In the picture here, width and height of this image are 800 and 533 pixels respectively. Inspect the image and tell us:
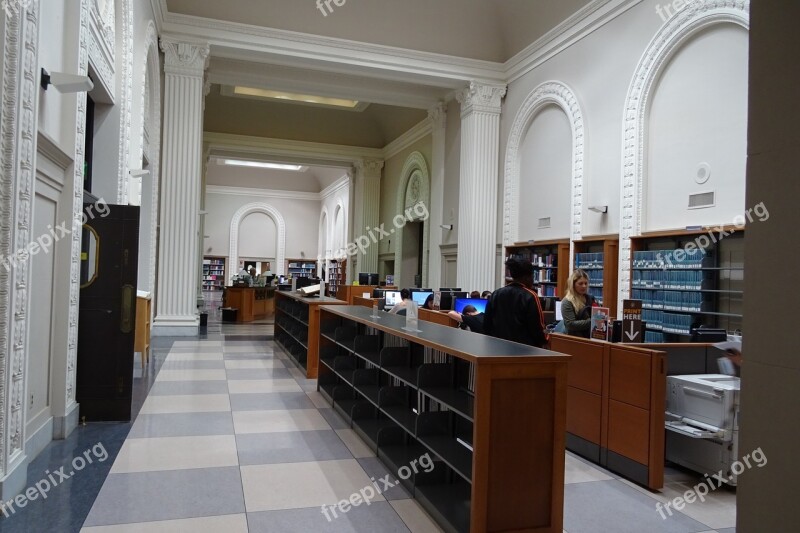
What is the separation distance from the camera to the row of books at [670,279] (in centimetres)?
736

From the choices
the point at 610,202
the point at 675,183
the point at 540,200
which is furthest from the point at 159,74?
the point at 675,183

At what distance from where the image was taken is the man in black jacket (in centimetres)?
415

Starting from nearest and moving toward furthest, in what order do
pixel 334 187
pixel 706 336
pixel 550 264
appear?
pixel 706 336 < pixel 550 264 < pixel 334 187

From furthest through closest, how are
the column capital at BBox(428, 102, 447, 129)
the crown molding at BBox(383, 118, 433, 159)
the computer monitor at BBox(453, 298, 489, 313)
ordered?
the crown molding at BBox(383, 118, 433, 159) < the column capital at BBox(428, 102, 447, 129) < the computer monitor at BBox(453, 298, 489, 313)

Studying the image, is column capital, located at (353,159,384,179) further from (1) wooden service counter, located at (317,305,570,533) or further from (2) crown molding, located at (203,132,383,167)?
(1) wooden service counter, located at (317,305,570,533)

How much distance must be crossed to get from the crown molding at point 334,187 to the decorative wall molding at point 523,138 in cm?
1143

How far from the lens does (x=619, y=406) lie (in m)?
4.04

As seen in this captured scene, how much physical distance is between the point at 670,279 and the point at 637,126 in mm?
2592

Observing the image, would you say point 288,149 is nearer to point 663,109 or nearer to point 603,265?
point 603,265

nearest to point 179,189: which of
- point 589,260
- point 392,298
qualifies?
point 392,298

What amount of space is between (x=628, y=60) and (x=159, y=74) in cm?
848

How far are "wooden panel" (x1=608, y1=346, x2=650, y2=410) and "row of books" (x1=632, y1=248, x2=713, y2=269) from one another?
4043 mm

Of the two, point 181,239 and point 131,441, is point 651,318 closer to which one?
point 131,441

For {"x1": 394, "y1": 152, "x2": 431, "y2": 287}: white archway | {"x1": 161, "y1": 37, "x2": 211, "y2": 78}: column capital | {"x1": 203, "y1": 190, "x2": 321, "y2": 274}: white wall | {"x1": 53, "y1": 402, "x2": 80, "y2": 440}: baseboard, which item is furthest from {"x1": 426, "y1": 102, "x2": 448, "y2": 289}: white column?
{"x1": 203, "y1": 190, "x2": 321, "y2": 274}: white wall
